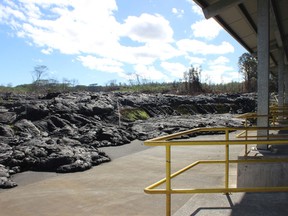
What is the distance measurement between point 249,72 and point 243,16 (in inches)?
1837

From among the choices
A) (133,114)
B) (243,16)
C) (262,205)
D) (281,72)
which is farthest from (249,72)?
(262,205)

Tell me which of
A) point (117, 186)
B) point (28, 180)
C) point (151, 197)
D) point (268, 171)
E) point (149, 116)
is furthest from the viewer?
point (149, 116)

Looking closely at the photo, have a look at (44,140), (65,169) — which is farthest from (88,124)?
(65,169)

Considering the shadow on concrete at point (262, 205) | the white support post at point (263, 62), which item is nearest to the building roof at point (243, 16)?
the white support post at point (263, 62)

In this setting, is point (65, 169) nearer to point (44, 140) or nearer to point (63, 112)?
point (44, 140)

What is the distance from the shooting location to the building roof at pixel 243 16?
7.91 m

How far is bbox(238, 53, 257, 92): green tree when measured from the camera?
5330 cm

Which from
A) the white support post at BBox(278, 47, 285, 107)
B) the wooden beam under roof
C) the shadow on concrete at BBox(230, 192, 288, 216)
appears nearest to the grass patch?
the white support post at BBox(278, 47, 285, 107)

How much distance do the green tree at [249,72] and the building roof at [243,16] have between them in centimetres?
4097

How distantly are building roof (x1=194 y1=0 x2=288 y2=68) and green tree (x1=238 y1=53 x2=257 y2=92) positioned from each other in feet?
134

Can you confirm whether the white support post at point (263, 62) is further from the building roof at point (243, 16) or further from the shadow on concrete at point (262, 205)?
the shadow on concrete at point (262, 205)

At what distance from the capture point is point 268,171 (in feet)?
20.9

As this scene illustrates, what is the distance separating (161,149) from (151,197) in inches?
293

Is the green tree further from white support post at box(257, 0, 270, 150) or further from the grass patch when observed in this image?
white support post at box(257, 0, 270, 150)
